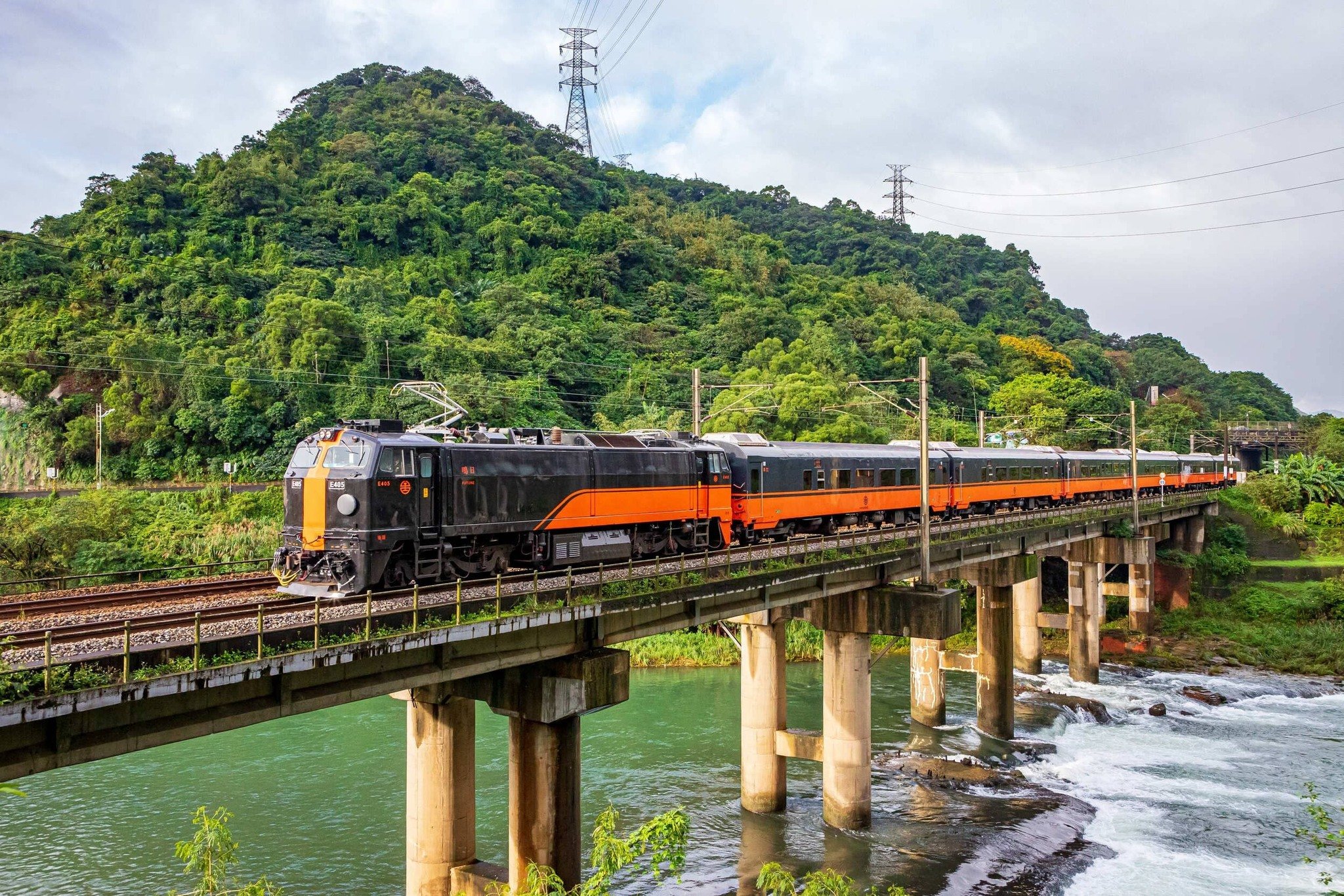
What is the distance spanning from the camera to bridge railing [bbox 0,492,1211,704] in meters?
10.3

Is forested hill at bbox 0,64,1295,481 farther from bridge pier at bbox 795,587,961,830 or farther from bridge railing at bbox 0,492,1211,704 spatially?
bridge railing at bbox 0,492,1211,704

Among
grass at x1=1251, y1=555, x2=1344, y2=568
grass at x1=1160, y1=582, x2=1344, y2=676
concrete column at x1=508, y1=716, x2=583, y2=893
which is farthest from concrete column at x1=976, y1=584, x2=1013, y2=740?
grass at x1=1251, y1=555, x2=1344, y2=568

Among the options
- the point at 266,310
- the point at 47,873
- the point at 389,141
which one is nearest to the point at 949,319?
the point at 389,141

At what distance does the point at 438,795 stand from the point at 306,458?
707 centimetres

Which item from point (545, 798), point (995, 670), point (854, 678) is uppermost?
point (545, 798)

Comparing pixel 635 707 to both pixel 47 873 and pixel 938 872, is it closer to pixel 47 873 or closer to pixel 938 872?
pixel 938 872

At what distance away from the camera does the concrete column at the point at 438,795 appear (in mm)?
17500

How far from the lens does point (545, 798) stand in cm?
1644

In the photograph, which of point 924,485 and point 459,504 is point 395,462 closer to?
point 459,504

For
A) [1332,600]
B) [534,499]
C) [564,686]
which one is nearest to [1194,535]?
[1332,600]

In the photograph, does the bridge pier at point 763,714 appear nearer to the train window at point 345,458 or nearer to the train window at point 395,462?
the train window at point 395,462

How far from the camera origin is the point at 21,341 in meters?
58.9

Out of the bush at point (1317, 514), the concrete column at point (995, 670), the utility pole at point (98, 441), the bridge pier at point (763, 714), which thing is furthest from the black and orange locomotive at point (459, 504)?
the bush at point (1317, 514)

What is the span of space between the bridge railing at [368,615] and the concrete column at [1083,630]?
2210 centimetres
